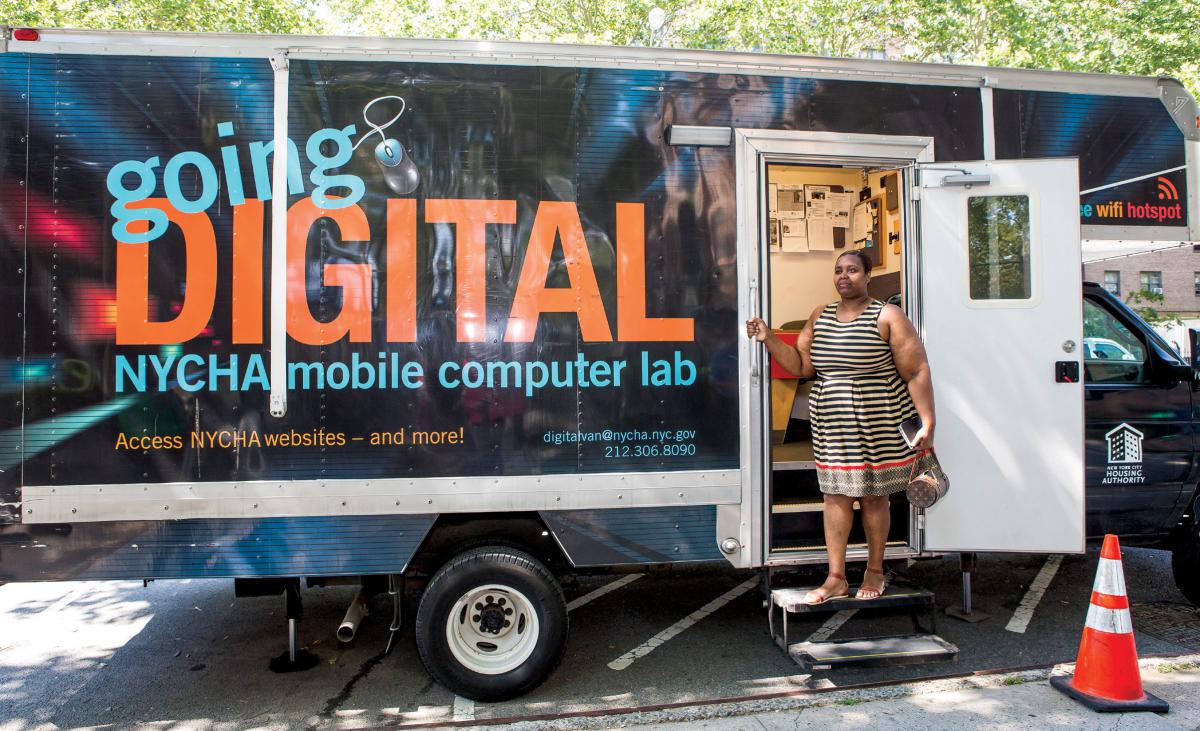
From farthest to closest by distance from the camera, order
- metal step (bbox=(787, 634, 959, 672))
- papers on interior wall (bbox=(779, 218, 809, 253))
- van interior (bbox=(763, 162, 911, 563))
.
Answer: papers on interior wall (bbox=(779, 218, 809, 253)), van interior (bbox=(763, 162, 911, 563)), metal step (bbox=(787, 634, 959, 672))

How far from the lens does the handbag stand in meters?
3.53

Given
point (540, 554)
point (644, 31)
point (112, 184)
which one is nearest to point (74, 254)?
point (112, 184)

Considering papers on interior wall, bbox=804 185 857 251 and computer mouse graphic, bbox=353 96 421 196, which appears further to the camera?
papers on interior wall, bbox=804 185 857 251

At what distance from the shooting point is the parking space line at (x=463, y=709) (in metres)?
3.42

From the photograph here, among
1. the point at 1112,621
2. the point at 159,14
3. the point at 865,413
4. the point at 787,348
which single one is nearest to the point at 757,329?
the point at 787,348

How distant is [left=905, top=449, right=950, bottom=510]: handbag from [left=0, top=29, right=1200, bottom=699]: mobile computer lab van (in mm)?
248

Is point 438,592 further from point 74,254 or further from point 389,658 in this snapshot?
point 74,254

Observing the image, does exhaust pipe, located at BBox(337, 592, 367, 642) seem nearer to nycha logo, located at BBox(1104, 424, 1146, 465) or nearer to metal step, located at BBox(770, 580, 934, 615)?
metal step, located at BBox(770, 580, 934, 615)

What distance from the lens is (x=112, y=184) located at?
10.7 ft

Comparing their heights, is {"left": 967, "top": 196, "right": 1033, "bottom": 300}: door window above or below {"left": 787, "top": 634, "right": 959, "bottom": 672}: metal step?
above

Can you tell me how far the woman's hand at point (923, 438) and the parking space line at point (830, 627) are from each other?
113 centimetres

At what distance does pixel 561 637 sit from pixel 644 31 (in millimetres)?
15429

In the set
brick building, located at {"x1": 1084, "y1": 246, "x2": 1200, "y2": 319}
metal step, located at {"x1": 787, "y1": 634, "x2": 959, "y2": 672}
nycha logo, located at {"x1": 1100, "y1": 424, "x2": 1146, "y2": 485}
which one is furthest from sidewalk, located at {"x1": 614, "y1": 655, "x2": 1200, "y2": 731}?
brick building, located at {"x1": 1084, "y1": 246, "x2": 1200, "y2": 319}

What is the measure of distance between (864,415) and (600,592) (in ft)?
7.70
